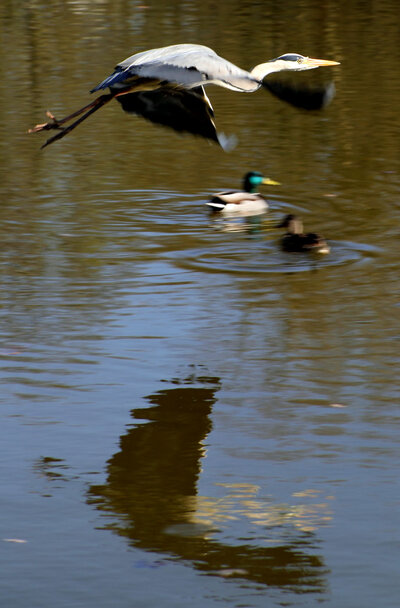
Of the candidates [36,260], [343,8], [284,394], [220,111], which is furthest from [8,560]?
[343,8]

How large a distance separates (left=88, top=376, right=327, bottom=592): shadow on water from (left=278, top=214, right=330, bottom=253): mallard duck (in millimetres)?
3205

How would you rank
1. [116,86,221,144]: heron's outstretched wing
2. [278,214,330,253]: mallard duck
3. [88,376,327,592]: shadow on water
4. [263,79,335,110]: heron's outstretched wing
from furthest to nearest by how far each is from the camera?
[116,86,221,144]: heron's outstretched wing, [278,214,330,253]: mallard duck, [263,79,335,110]: heron's outstretched wing, [88,376,327,592]: shadow on water

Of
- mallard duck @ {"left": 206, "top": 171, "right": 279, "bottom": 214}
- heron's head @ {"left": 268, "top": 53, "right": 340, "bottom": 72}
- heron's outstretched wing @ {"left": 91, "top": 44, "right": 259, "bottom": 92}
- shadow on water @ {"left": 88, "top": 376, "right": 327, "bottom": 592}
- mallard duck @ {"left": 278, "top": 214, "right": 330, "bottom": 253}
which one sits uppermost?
heron's head @ {"left": 268, "top": 53, "right": 340, "bottom": 72}

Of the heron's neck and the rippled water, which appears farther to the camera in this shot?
the heron's neck

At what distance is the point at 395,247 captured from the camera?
9.38 m

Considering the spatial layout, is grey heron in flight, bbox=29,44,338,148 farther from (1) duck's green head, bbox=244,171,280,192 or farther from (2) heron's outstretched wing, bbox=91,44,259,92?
(1) duck's green head, bbox=244,171,280,192

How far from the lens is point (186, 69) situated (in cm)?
851

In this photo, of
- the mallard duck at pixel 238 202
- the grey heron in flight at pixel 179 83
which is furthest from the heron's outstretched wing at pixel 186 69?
the mallard duck at pixel 238 202

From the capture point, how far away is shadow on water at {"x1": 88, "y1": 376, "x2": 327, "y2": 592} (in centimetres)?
462

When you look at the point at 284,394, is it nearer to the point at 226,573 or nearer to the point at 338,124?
the point at 226,573

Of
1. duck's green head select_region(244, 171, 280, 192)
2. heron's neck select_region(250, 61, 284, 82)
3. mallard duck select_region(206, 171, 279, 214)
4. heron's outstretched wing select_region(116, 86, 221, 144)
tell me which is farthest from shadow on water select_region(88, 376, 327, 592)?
duck's green head select_region(244, 171, 280, 192)

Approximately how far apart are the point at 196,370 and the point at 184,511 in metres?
1.76

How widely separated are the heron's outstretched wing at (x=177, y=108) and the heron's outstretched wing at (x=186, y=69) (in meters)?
0.91

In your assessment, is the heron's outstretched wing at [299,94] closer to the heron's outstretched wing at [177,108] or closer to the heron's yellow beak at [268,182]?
the heron's outstretched wing at [177,108]
